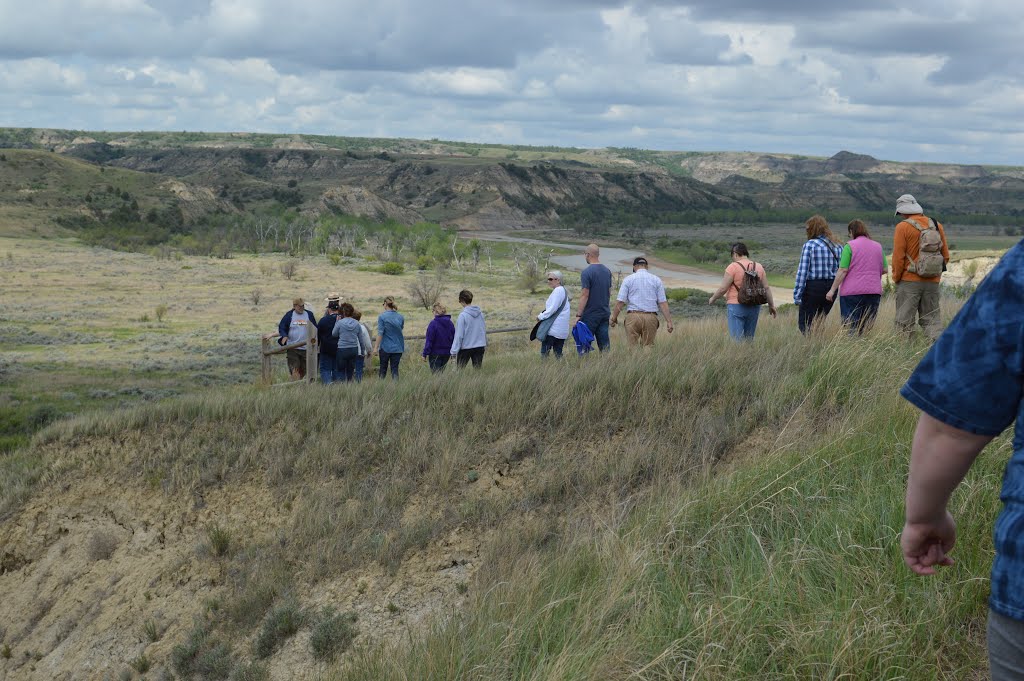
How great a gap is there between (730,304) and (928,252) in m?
2.17

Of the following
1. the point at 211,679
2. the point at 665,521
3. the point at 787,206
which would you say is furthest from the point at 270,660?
the point at 787,206

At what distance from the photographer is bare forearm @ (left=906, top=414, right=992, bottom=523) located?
5.92 ft

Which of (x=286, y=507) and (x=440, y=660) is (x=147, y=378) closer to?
(x=286, y=507)

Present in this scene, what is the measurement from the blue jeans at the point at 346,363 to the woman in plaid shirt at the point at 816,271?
5818mm

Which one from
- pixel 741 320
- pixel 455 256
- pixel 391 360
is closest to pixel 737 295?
pixel 741 320

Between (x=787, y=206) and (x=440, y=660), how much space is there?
18497cm

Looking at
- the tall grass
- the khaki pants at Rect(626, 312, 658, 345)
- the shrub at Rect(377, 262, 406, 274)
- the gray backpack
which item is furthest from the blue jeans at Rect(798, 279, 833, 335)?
the shrub at Rect(377, 262, 406, 274)

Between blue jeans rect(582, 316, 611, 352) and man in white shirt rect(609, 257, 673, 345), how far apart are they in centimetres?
34

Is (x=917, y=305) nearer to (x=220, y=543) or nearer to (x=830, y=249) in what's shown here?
(x=830, y=249)

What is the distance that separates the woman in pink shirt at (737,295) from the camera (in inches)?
386

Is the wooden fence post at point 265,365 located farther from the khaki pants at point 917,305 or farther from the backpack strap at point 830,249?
the khaki pants at point 917,305

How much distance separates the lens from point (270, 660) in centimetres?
571

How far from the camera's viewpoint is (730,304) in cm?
1003

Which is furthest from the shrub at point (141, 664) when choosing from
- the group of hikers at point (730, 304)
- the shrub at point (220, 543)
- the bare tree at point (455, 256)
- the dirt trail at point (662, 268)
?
the bare tree at point (455, 256)
